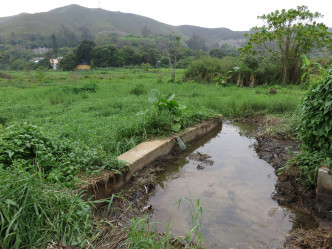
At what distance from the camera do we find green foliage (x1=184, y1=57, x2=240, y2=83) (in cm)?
1498

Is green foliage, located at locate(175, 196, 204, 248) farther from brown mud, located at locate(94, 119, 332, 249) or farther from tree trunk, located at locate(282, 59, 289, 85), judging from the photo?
tree trunk, located at locate(282, 59, 289, 85)

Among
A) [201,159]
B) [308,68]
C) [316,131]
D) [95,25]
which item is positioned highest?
[95,25]

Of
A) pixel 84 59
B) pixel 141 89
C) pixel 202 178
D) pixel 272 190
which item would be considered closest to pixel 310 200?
pixel 272 190

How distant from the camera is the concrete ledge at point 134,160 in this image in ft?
9.22

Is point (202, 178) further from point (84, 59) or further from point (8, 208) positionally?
point (84, 59)

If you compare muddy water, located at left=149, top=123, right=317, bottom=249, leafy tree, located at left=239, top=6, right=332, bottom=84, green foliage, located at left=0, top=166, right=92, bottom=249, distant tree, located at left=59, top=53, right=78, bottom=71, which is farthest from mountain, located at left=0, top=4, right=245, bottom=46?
green foliage, located at left=0, top=166, right=92, bottom=249

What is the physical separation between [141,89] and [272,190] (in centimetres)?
873

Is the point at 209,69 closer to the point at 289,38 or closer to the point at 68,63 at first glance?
the point at 289,38

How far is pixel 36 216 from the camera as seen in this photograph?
192 centimetres

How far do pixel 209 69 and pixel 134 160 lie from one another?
13018 millimetres

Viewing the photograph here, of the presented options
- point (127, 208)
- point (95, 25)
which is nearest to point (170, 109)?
point (127, 208)

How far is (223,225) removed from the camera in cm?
264

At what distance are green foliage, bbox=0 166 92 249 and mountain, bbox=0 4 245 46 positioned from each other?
97.5 meters

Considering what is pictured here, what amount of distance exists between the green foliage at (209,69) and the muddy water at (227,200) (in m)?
10.8
